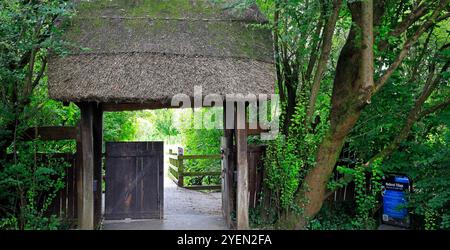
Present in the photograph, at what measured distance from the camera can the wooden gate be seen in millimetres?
8914

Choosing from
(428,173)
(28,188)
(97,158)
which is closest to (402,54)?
(428,173)

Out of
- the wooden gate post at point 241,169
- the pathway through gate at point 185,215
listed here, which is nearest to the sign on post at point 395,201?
the wooden gate post at point 241,169

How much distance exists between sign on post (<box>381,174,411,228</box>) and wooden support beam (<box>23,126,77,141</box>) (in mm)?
5198

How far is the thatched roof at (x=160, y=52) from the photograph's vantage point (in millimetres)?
7133

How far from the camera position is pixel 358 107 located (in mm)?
7102

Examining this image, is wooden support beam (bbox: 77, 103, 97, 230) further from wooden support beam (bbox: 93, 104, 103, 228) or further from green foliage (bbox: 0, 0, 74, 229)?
wooden support beam (bbox: 93, 104, 103, 228)

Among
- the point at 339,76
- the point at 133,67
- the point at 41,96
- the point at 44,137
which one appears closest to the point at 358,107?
the point at 339,76

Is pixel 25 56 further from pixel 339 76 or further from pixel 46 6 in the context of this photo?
pixel 339 76

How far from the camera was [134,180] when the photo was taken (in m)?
8.98

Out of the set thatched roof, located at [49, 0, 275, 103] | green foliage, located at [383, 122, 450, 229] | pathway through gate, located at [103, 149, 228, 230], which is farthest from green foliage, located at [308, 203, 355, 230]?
thatched roof, located at [49, 0, 275, 103]

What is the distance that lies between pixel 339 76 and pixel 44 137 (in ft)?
16.1

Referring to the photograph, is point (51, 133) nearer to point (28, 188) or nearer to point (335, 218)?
point (28, 188)

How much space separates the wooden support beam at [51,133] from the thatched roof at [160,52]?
3.13 ft

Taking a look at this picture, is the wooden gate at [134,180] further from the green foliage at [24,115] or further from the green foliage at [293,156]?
the green foliage at [293,156]
